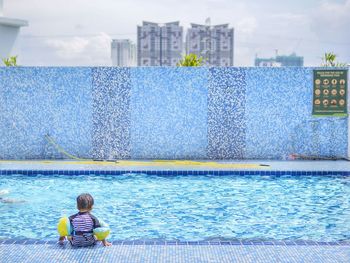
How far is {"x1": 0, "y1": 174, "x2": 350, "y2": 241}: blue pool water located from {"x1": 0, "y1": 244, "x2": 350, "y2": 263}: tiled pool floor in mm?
1461

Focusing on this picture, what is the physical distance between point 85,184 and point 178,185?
1.64 m

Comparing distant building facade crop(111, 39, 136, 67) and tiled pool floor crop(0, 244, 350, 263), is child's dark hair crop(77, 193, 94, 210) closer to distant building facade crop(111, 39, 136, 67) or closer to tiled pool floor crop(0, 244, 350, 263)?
tiled pool floor crop(0, 244, 350, 263)

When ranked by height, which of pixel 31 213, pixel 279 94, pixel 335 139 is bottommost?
pixel 31 213

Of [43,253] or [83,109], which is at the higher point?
[83,109]

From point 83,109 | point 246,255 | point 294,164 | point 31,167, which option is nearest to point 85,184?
point 31,167

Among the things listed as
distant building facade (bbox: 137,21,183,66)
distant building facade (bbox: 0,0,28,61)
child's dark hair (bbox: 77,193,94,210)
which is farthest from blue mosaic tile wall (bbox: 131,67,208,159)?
distant building facade (bbox: 137,21,183,66)

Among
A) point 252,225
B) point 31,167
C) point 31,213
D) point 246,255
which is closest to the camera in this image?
point 246,255

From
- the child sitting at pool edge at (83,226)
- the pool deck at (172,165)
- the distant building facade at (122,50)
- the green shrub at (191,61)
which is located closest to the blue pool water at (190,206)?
the pool deck at (172,165)

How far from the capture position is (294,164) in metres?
11.6

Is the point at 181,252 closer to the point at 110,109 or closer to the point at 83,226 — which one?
the point at 83,226

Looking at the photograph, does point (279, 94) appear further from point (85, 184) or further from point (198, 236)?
point (198, 236)

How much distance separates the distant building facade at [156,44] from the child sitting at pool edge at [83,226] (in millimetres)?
85844

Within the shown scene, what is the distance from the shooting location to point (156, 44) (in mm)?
90812

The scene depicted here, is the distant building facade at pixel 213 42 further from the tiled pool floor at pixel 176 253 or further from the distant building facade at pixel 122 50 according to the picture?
the tiled pool floor at pixel 176 253
